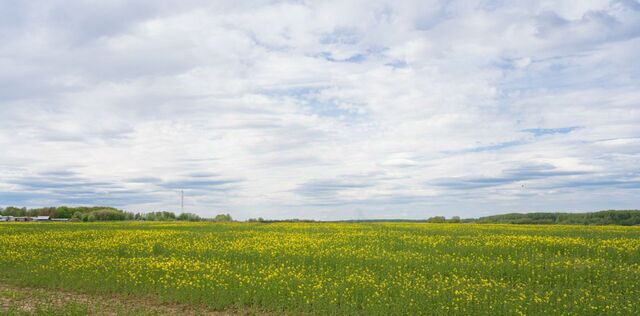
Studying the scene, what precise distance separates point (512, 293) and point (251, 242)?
17.0m

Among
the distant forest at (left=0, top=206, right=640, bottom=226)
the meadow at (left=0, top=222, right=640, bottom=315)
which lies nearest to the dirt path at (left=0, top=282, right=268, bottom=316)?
the meadow at (left=0, top=222, right=640, bottom=315)

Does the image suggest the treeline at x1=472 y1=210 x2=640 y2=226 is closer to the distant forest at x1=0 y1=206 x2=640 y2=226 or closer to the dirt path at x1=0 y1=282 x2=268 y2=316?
the distant forest at x1=0 y1=206 x2=640 y2=226

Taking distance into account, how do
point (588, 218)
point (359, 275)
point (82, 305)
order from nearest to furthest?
point (82, 305), point (359, 275), point (588, 218)

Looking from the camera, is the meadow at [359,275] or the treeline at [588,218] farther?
the treeline at [588,218]

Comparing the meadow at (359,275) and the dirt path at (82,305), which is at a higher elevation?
the meadow at (359,275)

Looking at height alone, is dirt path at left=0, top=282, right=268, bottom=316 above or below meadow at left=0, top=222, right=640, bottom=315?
below

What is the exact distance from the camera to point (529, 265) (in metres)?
19.7

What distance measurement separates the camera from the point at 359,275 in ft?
57.5

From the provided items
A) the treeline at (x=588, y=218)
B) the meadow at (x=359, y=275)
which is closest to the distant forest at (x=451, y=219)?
the treeline at (x=588, y=218)

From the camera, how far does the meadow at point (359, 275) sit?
45.6 ft

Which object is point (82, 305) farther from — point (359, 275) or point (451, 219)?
point (451, 219)

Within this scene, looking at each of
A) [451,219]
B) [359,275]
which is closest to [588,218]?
[451,219]

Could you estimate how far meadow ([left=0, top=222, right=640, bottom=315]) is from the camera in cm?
1391

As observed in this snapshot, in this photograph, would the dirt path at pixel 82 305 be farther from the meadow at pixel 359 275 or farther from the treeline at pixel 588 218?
the treeline at pixel 588 218
